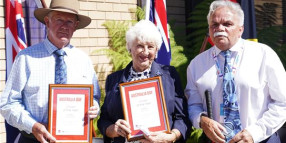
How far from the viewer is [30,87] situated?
3.81 meters

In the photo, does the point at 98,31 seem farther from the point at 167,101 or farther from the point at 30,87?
the point at 167,101

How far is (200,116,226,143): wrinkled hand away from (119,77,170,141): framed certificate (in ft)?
1.06

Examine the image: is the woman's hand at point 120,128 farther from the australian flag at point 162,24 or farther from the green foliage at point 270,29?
the green foliage at point 270,29

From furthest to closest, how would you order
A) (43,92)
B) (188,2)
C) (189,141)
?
(188,2) < (189,141) < (43,92)

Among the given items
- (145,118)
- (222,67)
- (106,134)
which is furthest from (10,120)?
(222,67)

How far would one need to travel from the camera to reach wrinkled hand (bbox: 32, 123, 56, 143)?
3599mm

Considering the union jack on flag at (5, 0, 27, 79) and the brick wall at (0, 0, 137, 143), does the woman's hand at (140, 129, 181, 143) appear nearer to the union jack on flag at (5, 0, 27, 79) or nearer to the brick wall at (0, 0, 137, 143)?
the union jack on flag at (5, 0, 27, 79)

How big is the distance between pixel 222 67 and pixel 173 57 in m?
3.39

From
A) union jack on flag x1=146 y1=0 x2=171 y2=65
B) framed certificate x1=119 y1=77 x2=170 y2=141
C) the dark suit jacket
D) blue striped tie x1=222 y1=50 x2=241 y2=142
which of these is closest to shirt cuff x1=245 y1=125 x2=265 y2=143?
blue striped tie x1=222 y1=50 x2=241 y2=142

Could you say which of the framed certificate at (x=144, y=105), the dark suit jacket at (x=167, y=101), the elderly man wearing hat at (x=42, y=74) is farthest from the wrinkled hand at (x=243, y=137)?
the elderly man wearing hat at (x=42, y=74)

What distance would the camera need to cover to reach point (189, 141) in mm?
6785

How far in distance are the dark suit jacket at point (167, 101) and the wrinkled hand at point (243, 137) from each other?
42cm

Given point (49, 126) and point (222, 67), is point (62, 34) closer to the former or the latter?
point (49, 126)

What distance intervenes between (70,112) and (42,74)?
1.42 ft
